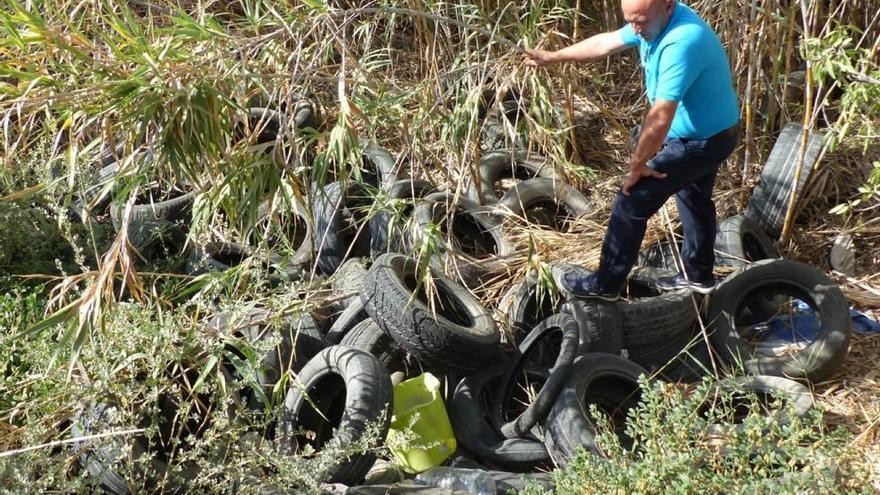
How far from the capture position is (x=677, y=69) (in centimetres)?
445

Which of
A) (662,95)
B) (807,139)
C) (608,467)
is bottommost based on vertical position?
(608,467)

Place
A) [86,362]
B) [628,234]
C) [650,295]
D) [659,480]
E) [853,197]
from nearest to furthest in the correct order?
[659,480] → [86,362] → [628,234] → [650,295] → [853,197]

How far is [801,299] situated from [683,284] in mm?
608

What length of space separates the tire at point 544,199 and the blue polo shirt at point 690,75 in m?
1.40

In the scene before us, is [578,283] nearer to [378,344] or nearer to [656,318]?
[656,318]

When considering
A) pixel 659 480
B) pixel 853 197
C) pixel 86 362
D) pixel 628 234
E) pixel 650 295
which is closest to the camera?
pixel 659 480

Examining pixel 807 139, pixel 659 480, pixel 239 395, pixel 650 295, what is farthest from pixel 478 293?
pixel 659 480

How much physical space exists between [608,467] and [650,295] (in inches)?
78.7

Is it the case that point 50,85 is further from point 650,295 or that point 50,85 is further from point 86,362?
point 650,295

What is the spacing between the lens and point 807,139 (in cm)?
554

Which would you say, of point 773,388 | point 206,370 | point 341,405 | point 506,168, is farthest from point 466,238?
point 206,370

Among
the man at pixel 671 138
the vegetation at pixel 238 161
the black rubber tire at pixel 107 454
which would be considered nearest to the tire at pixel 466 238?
the vegetation at pixel 238 161

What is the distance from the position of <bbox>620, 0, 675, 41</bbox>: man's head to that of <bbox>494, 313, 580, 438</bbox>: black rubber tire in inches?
54.3

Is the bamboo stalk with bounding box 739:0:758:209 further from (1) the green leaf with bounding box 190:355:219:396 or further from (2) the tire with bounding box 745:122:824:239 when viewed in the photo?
(1) the green leaf with bounding box 190:355:219:396
